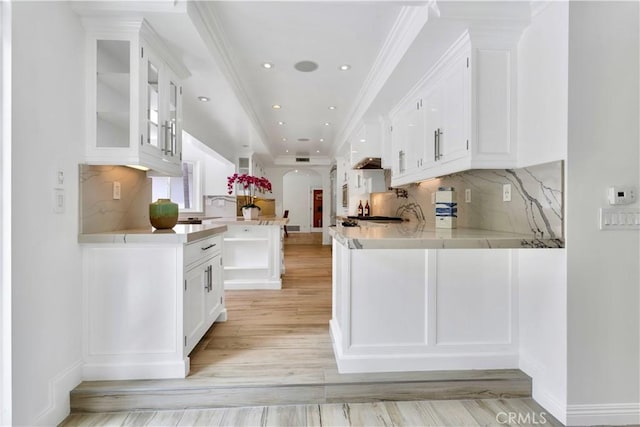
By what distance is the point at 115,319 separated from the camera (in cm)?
182

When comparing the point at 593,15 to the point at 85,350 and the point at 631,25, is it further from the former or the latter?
the point at 85,350

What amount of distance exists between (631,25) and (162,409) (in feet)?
10.6

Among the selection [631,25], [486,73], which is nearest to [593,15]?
Answer: [631,25]

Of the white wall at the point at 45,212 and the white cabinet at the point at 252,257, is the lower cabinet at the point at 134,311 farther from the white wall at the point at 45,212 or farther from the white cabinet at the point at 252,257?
the white cabinet at the point at 252,257

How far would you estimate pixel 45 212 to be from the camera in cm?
155

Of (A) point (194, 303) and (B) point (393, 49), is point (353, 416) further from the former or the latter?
(B) point (393, 49)

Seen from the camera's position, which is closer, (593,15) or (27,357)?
(27,357)

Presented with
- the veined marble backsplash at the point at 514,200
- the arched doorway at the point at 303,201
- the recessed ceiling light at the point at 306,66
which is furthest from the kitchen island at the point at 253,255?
the arched doorway at the point at 303,201

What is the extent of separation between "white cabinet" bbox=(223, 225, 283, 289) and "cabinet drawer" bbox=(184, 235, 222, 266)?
1.24 meters

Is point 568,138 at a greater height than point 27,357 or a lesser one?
greater

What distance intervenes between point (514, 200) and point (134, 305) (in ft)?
8.06

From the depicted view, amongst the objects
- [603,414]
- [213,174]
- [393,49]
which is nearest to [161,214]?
[393,49]

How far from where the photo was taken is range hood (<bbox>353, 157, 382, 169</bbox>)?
13.3 feet
